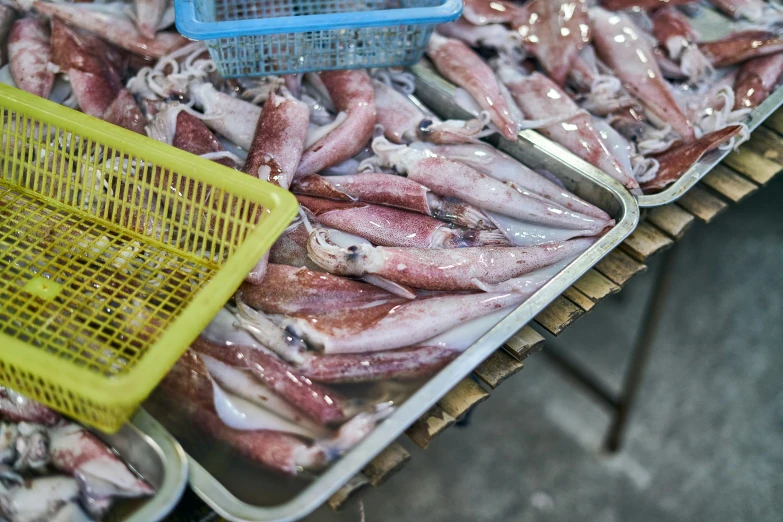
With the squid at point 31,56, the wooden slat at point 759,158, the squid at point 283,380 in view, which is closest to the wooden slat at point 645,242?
the wooden slat at point 759,158

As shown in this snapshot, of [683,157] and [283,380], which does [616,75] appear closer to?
[683,157]

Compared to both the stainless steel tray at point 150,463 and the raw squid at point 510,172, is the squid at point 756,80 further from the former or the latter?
the stainless steel tray at point 150,463

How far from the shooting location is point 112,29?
2.92 metres

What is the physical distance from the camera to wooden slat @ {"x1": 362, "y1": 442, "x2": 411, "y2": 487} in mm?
1947

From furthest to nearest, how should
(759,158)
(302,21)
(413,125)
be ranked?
1. (759,158)
2. (413,125)
3. (302,21)

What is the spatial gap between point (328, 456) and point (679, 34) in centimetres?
257

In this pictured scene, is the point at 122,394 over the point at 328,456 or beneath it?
over

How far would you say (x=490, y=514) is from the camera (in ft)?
12.3

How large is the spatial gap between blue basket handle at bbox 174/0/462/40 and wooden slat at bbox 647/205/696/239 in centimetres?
111

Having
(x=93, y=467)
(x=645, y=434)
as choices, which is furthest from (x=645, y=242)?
(x=93, y=467)

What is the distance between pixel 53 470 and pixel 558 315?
63.2 inches

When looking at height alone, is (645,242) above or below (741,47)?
below

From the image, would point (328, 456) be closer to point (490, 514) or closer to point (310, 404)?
point (310, 404)

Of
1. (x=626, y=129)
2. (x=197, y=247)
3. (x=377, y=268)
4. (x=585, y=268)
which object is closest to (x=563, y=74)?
(x=626, y=129)
